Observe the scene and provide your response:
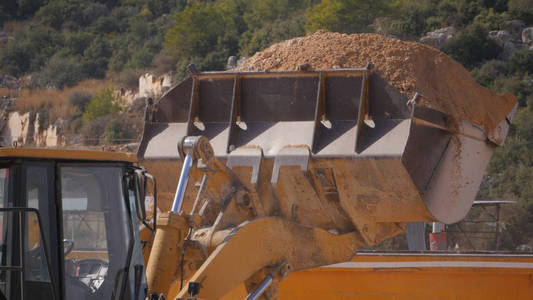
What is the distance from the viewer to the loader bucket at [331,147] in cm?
607

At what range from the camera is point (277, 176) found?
6137mm

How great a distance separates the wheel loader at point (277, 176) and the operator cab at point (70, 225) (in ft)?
0.07

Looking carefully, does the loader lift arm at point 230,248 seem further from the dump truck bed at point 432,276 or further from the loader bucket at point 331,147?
the dump truck bed at point 432,276

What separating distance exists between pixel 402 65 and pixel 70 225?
12.3ft

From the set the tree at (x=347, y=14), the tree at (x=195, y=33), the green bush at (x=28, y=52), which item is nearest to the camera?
the tree at (x=347, y=14)

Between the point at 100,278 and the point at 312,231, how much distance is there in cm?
222

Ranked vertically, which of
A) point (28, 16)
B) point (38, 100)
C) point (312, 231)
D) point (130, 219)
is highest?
point (130, 219)

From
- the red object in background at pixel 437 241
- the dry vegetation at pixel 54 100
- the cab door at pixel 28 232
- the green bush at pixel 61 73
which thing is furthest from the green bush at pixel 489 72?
the cab door at pixel 28 232

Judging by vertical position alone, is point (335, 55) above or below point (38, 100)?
above

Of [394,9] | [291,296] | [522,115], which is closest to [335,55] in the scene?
[291,296]

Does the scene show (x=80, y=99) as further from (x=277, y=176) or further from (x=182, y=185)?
(x=182, y=185)

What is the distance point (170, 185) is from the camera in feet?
22.2

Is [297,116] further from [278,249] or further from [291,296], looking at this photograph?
[291,296]

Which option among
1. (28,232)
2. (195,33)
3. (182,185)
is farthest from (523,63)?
(28,232)
